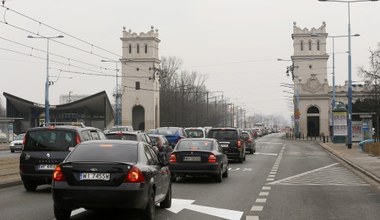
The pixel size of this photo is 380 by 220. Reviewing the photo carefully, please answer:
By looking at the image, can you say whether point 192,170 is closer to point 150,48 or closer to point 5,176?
point 5,176

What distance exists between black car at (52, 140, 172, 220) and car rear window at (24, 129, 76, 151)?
199 inches

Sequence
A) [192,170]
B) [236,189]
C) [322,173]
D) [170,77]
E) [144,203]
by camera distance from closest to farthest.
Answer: [144,203]
[236,189]
[192,170]
[322,173]
[170,77]

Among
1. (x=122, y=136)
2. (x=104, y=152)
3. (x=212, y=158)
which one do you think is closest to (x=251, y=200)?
(x=104, y=152)

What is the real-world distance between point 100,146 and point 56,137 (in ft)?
16.9

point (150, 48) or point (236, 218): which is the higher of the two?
point (150, 48)

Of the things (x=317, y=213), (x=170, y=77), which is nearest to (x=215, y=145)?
(x=317, y=213)

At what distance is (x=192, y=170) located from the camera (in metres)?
18.8

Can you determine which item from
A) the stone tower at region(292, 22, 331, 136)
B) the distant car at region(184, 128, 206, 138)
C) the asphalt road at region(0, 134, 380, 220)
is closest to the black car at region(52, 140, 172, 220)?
the asphalt road at region(0, 134, 380, 220)

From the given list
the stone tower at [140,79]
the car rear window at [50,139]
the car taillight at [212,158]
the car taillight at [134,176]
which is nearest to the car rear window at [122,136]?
the car taillight at [212,158]

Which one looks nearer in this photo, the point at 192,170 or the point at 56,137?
the point at 56,137

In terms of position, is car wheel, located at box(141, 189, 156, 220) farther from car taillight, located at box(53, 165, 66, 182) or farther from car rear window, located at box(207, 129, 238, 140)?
car rear window, located at box(207, 129, 238, 140)

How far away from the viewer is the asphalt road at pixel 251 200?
37.2ft

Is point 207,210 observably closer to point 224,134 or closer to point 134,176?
point 134,176

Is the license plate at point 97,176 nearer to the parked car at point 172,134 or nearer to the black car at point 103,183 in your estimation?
the black car at point 103,183
